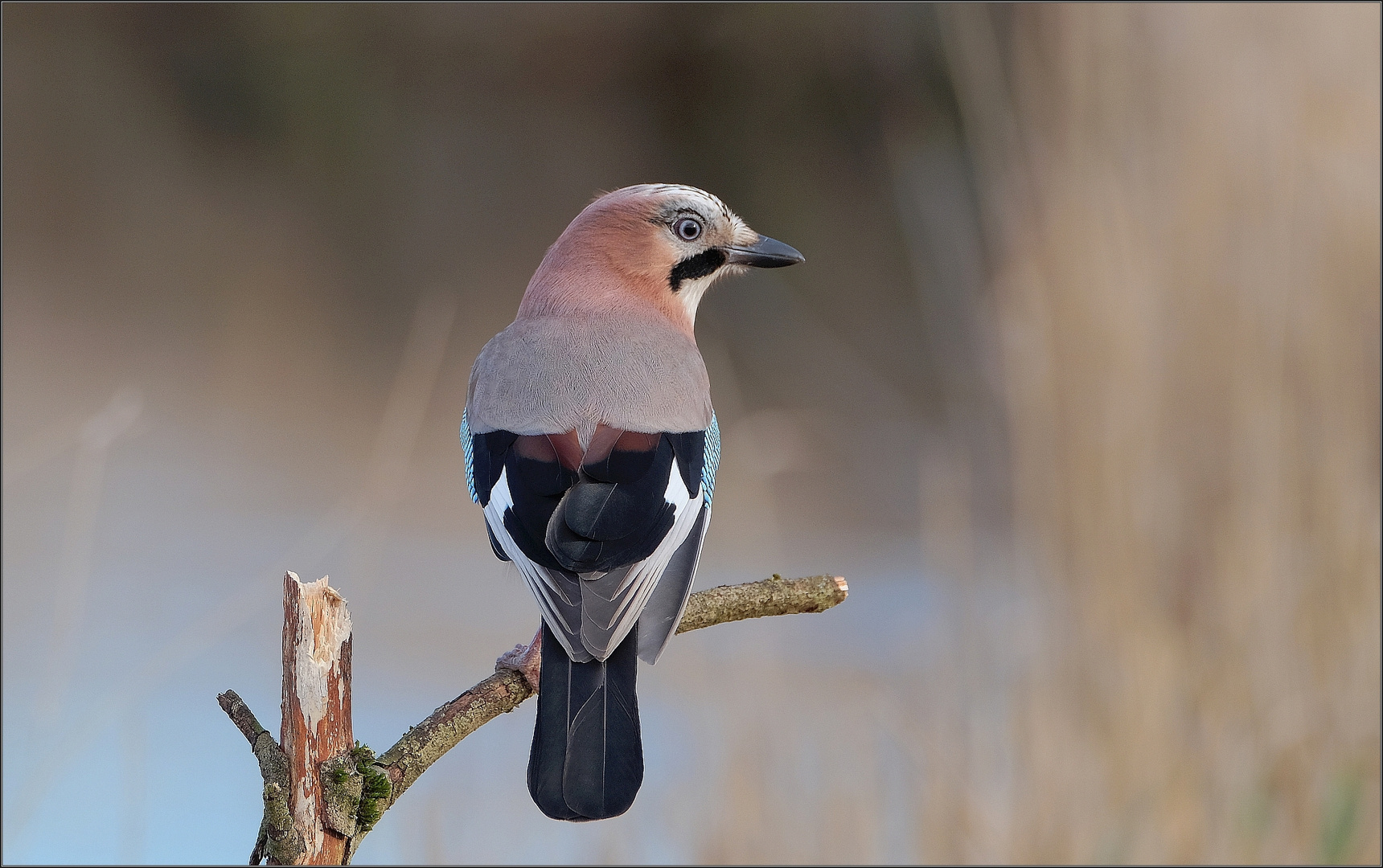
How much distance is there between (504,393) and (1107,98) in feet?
9.44

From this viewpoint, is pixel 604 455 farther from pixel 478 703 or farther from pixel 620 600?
pixel 478 703

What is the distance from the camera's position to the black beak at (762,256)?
2.52 metres

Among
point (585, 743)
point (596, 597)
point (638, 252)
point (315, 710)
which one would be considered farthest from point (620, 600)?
point (638, 252)

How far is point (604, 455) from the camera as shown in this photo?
6.24 ft

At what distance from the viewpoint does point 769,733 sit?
375 centimetres

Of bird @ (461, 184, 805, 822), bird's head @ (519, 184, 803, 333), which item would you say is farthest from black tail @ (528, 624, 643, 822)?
bird's head @ (519, 184, 803, 333)

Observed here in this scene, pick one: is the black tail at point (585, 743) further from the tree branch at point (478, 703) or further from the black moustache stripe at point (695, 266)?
the black moustache stripe at point (695, 266)

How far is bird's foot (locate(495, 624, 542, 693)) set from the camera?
1731 millimetres

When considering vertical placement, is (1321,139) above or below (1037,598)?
above

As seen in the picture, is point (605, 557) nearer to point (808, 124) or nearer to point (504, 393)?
point (504, 393)

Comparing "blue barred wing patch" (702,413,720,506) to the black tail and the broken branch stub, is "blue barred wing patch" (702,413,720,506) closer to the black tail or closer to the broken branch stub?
the black tail

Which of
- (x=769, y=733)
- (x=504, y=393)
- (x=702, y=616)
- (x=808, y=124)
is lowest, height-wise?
(x=769, y=733)

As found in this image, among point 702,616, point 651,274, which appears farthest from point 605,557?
point 651,274

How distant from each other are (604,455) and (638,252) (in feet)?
2.23
